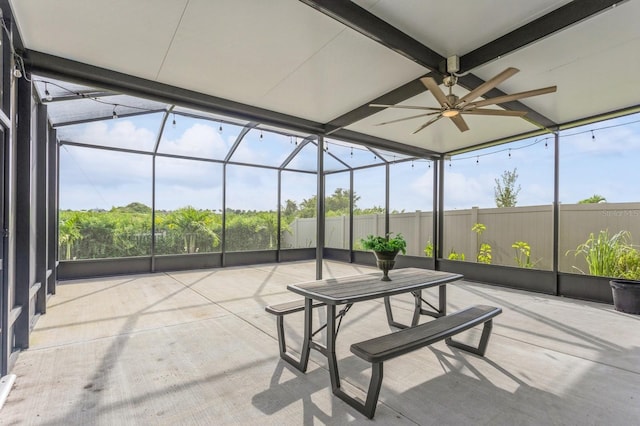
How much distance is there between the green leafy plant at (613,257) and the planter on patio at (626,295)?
41 cm

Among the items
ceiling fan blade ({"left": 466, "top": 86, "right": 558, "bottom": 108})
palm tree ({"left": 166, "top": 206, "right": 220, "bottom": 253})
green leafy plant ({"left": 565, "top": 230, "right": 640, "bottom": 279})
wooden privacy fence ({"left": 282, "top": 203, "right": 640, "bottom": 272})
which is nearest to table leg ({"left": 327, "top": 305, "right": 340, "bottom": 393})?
ceiling fan blade ({"left": 466, "top": 86, "right": 558, "bottom": 108})

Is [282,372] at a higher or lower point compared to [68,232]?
lower

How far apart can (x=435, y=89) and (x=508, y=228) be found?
4.52 metres

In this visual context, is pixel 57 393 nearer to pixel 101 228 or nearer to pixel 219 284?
pixel 219 284

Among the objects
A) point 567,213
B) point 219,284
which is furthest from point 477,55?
point 219,284

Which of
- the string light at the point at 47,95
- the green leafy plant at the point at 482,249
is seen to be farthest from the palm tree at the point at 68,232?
the green leafy plant at the point at 482,249

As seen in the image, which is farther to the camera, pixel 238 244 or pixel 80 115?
pixel 238 244

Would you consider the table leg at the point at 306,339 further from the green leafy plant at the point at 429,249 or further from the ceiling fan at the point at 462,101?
the green leafy plant at the point at 429,249

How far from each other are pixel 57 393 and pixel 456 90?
456cm

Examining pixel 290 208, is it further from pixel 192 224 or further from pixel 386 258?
pixel 386 258

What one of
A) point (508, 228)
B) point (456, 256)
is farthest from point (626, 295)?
point (456, 256)

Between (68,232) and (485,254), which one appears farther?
(485,254)

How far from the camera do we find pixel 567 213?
522cm

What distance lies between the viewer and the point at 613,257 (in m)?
4.50
